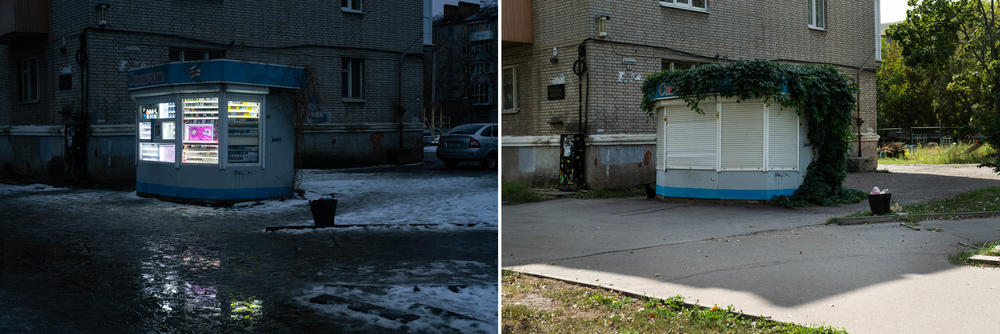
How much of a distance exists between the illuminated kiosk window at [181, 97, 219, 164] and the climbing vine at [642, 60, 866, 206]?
5725 mm

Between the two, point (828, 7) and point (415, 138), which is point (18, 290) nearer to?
point (415, 138)

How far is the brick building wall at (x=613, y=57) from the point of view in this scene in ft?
40.5

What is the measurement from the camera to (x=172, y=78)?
9.05 m

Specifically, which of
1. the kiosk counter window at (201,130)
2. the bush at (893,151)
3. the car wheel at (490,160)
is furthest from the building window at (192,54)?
the bush at (893,151)

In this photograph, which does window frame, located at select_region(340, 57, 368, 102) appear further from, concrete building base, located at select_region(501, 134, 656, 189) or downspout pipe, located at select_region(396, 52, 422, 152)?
concrete building base, located at select_region(501, 134, 656, 189)

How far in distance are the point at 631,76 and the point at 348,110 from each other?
210 inches

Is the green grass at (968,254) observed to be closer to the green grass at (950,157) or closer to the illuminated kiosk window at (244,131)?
the illuminated kiosk window at (244,131)

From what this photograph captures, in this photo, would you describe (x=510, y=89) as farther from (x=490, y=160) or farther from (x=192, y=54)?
(x=490, y=160)

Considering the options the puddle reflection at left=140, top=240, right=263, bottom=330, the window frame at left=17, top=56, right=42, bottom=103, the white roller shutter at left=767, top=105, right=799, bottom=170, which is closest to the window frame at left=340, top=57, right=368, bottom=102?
the puddle reflection at left=140, top=240, right=263, bottom=330

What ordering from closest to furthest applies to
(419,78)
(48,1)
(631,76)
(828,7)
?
(419,78)
(48,1)
(631,76)
(828,7)

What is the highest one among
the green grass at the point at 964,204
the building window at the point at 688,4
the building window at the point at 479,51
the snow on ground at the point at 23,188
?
the building window at the point at 688,4

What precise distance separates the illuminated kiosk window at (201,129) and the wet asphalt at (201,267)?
1506 millimetres

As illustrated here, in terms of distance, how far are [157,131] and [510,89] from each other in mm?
6178

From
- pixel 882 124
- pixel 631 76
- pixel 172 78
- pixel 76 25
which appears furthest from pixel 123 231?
pixel 882 124
